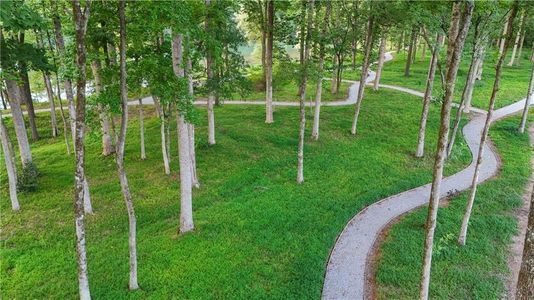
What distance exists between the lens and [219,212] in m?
13.1

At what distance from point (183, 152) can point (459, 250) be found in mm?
9146

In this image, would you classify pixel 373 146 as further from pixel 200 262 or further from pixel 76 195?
pixel 76 195

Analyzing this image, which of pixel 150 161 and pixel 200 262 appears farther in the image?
pixel 150 161

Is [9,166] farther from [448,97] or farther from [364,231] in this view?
[448,97]

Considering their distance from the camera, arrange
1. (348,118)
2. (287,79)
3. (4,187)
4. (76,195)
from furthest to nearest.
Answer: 1. (348,118)
2. (287,79)
3. (4,187)
4. (76,195)

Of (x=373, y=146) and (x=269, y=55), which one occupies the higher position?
(x=269, y=55)

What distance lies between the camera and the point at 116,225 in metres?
12.1

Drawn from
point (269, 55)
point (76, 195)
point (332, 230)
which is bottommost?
point (332, 230)

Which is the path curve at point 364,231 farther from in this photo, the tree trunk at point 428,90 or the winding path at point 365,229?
the tree trunk at point 428,90

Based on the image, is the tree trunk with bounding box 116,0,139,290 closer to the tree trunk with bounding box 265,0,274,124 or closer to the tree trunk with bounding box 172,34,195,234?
the tree trunk with bounding box 172,34,195,234

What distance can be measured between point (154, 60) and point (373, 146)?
13797 mm

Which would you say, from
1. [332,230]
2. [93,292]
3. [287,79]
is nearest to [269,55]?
[287,79]

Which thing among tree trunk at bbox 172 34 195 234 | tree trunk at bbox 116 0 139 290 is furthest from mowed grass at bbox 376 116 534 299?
tree trunk at bbox 116 0 139 290

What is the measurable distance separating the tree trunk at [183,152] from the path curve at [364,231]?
4.55 metres
